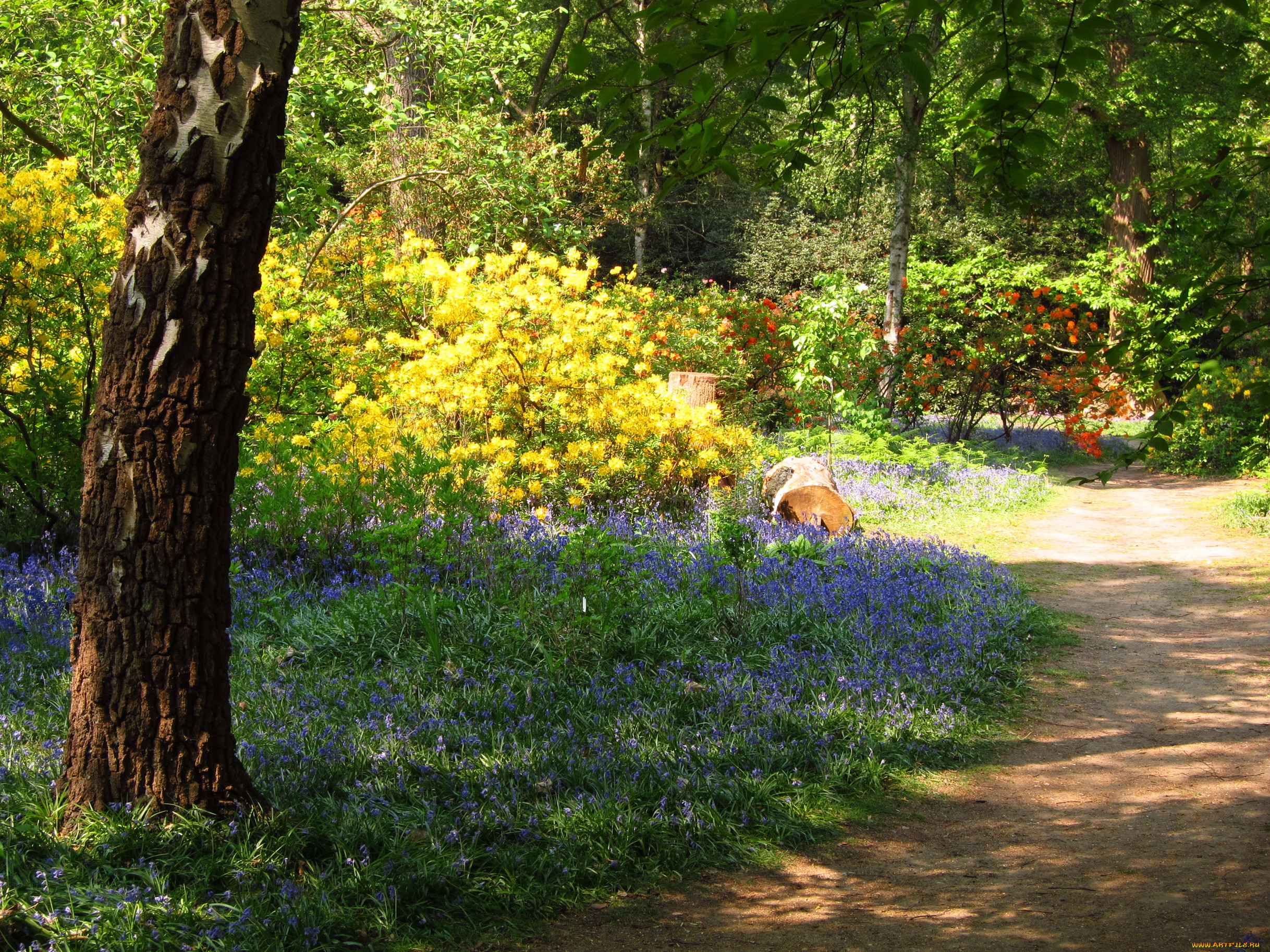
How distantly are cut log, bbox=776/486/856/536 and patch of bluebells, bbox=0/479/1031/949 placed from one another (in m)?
1.25

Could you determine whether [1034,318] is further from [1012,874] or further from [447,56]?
[1012,874]

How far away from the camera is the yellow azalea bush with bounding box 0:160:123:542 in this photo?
18.4ft

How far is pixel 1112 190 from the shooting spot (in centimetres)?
1992

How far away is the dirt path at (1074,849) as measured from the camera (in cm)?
299

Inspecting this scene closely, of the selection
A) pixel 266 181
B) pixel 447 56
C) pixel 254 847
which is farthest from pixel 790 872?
pixel 447 56

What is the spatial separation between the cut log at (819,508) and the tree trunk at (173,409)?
19.1 ft

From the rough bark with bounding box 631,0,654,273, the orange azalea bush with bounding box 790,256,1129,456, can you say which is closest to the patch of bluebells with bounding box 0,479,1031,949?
the orange azalea bush with bounding box 790,256,1129,456

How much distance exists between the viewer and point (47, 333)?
230 inches

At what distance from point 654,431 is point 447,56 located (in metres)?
8.03

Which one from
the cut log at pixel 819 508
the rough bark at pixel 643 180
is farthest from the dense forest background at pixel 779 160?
the cut log at pixel 819 508

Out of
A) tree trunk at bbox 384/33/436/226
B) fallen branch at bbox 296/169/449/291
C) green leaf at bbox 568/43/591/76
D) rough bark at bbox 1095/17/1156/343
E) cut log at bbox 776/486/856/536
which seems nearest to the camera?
green leaf at bbox 568/43/591/76

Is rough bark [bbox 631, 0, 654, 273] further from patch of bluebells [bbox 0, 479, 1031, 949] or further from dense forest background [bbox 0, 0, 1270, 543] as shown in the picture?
patch of bluebells [bbox 0, 479, 1031, 949]

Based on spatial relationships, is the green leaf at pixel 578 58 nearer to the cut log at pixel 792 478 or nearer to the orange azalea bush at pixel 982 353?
the cut log at pixel 792 478

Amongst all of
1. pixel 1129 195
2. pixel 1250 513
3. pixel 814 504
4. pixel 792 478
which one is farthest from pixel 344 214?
pixel 1129 195
